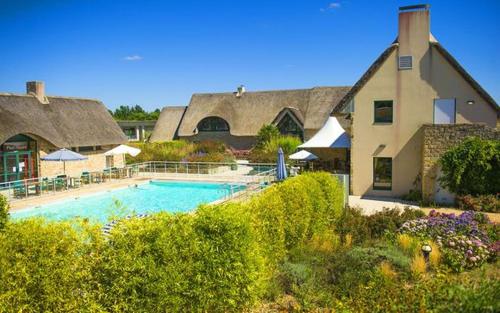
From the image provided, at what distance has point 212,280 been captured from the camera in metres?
5.96

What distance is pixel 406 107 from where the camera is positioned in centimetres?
1695

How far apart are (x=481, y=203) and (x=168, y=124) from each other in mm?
36133

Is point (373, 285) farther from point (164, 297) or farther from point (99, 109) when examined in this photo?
point (99, 109)

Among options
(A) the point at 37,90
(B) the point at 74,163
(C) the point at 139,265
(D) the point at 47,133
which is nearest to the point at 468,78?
(C) the point at 139,265

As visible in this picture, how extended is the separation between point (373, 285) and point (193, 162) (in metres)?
21.9

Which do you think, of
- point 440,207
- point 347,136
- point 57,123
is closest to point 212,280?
point 440,207

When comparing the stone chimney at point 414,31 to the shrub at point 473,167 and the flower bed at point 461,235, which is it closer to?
the shrub at point 473,167

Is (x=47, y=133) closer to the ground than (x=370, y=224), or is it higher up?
higher up

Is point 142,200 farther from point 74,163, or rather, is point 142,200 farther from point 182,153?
point 182,153

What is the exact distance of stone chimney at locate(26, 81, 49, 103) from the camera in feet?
83.3

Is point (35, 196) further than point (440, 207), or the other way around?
point (35, 196)

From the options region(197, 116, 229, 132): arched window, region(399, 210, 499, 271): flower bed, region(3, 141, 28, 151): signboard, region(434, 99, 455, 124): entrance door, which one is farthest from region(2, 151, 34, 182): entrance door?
region(434, 99, 455, 124): entrance door

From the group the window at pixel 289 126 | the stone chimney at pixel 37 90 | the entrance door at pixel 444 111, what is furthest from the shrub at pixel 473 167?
the stone chimney at pixel 37 90

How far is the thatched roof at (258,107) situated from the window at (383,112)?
19.1 metres
